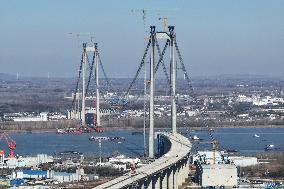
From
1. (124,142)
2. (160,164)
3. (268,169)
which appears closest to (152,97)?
(268,169)

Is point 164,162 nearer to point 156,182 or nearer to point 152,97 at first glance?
point 156,182

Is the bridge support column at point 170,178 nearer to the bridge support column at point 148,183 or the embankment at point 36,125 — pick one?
the bridge support column at point 148,183

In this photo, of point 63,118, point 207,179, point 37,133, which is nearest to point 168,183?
point 207,179

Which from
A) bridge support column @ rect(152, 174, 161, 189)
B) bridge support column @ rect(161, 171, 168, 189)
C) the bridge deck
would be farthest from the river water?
bridge support column @ rect(152, 174, 161, 189)

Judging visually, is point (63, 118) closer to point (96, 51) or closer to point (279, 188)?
point (96, 51)

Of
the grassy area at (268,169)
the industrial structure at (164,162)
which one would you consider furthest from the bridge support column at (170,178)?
the grassy area at (268,169)

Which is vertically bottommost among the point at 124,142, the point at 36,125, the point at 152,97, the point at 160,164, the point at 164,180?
the point at 164,180
